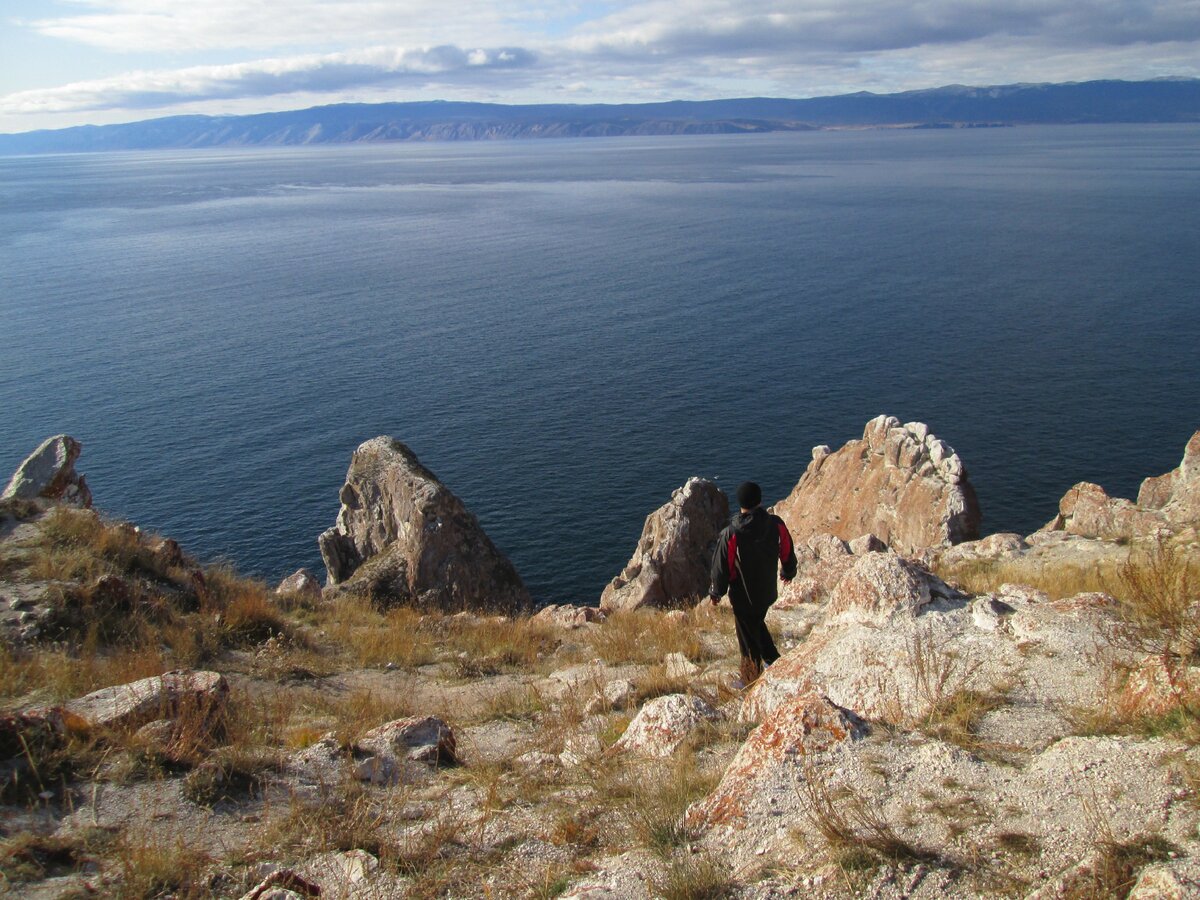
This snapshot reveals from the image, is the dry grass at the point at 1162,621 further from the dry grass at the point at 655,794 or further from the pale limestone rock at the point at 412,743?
the pale limestone rock at the point at 412,743

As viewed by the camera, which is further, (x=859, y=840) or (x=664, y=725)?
(x=664, y=725)

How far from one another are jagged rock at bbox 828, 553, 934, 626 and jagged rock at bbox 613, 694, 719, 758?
2527 mm

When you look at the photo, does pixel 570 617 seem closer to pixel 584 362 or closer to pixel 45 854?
pixel 45 854

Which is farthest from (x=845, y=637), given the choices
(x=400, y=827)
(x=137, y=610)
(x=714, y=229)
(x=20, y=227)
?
(x=20, y=227)

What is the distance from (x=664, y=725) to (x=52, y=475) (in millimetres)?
21378

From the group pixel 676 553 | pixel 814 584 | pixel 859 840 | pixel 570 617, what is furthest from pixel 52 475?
pixel 859 840

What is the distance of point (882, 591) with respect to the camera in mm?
9852

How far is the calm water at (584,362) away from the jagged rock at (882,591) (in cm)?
3109

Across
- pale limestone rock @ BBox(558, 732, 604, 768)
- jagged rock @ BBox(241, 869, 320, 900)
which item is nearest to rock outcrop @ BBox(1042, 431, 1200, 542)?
pale limestone rock @ BBox(558, 732, 604, 768)

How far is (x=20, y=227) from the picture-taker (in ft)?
443

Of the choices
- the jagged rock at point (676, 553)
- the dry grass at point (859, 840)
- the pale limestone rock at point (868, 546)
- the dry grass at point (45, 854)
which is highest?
the dry grass at point (859, 840)

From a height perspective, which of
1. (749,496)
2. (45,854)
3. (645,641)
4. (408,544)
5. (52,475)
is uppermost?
(749,496)

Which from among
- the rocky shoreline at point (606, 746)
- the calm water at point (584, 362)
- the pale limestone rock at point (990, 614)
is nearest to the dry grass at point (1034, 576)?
the rocky shoreline at point (606, 746)

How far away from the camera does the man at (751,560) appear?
9.65 meters
